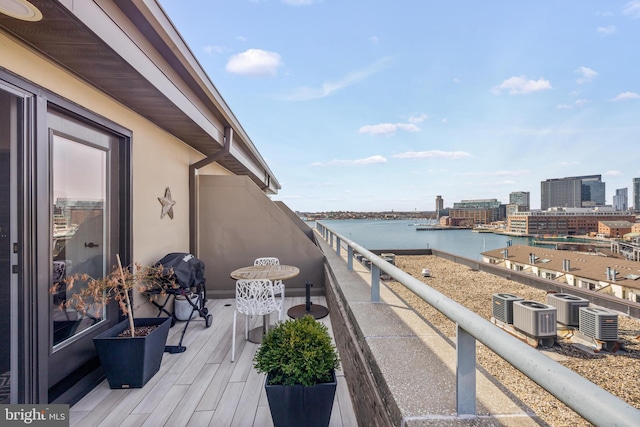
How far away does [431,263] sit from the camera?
12.6 m

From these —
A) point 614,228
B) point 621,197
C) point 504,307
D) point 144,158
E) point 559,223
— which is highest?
point 621,197

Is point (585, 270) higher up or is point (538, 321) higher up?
point (538, 321)

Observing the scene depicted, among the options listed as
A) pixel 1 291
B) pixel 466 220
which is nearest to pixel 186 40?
pixel 1 291

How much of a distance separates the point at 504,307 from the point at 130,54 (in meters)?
6.87

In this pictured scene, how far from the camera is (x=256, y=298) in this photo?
316 centimetres

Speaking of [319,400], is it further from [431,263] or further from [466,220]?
[466,220]

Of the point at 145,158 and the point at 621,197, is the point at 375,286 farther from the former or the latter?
the point at 621,197

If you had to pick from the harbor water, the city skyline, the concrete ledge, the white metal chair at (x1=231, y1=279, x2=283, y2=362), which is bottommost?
the harbor water

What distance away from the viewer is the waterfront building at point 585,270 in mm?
11268

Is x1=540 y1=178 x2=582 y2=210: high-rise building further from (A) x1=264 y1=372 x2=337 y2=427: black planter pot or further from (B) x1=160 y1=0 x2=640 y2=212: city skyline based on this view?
(A) x1=264 y1=372 x2=337 y2=427: black planter pot

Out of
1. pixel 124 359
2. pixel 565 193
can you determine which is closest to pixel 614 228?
pixel 565 193

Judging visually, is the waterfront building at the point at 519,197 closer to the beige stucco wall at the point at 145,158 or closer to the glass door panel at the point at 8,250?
the beige stucco wall at the point at 145,158

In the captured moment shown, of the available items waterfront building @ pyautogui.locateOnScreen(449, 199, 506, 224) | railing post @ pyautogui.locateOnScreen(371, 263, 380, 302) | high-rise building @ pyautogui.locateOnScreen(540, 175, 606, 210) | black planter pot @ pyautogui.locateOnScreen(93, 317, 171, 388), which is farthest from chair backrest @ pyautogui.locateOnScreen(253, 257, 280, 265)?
high-rise building @ pyautogui.locateOnScreen(540, 175, 606, 210)

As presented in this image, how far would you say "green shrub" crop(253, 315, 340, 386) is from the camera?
181 cm
